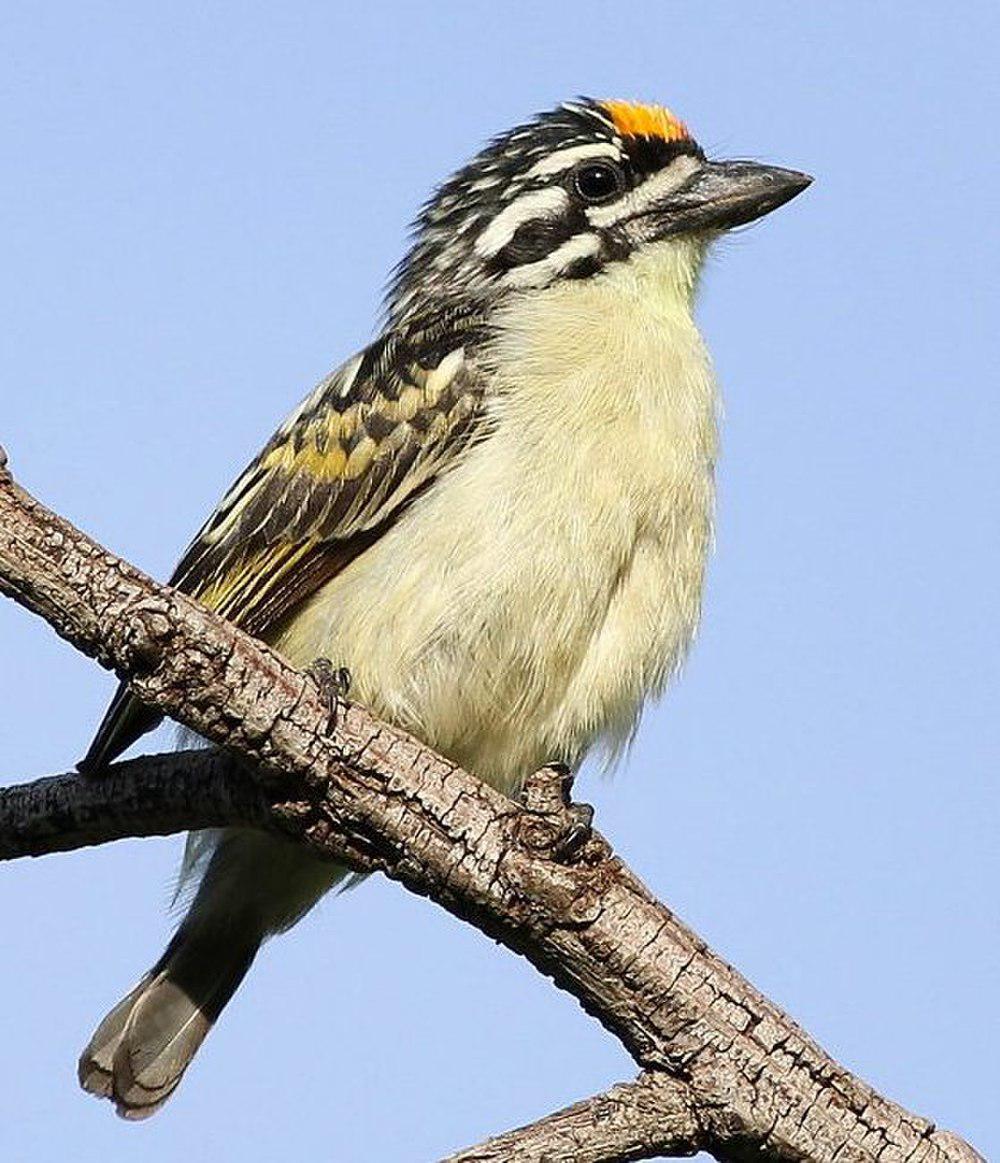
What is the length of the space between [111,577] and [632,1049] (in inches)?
67.5

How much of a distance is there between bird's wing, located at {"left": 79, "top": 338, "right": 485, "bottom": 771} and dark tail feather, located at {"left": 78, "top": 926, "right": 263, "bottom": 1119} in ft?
4.14

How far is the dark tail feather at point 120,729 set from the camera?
5461mm

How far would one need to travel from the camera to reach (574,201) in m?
6.90

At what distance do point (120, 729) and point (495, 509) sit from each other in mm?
1260

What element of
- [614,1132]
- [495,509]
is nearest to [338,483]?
[495,509]

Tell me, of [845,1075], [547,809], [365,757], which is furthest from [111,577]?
[845,1075]

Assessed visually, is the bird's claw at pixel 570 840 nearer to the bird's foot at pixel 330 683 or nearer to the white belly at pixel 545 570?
the bird's foot at pixel 330 683

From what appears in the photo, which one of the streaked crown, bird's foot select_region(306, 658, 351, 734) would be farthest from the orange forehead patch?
bird's foot select_region(306, 658, 351, 734)

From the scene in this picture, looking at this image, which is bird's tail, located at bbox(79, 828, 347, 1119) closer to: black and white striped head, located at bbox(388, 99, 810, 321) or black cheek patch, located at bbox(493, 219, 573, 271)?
black and white striped head, located at bbox(388, 99, 810, 321)

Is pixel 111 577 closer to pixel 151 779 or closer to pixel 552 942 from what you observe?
pixel 151 779

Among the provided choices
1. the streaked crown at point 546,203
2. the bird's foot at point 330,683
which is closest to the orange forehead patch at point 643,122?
the streaked crown at point 546,203

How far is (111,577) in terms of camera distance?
4500 mm

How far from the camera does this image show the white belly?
5.80 m

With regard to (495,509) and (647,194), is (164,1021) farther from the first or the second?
(647,194)
